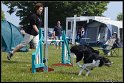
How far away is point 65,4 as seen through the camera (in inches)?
1667

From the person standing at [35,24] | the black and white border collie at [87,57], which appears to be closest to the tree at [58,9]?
the person standing at [35,24]

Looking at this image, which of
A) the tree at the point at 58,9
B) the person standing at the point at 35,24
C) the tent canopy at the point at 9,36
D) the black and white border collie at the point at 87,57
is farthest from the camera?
the tree at the point at 58,9

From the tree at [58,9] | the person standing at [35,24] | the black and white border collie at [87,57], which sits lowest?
the black and white border collie at [87,57]

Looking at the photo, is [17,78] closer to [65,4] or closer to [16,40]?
[16,40]

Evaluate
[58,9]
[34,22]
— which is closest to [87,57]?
[34,22]

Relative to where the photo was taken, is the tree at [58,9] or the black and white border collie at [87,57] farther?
the tree at [58,9]

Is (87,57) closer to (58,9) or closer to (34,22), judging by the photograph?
(34,22)

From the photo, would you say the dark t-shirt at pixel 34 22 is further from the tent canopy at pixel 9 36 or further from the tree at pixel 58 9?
the tree at pixel 58 9

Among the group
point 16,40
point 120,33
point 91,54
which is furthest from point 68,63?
point 120,33

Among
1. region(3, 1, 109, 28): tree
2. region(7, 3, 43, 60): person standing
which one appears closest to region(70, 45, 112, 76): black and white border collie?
region(7, 3, 43, 60): person standing

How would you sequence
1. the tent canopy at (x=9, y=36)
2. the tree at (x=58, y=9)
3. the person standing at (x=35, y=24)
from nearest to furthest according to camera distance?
1. the person standing at (x=35, y=24)
2. the tent canopy at (x=9, y=36)
3. the tree at (x=58, y=9)

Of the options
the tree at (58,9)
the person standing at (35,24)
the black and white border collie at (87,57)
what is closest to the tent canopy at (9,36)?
the person standing at (35,24)

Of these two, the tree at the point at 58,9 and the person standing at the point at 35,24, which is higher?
the tree at the point at 58,9

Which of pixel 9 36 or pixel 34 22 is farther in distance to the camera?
pixel 9 36
